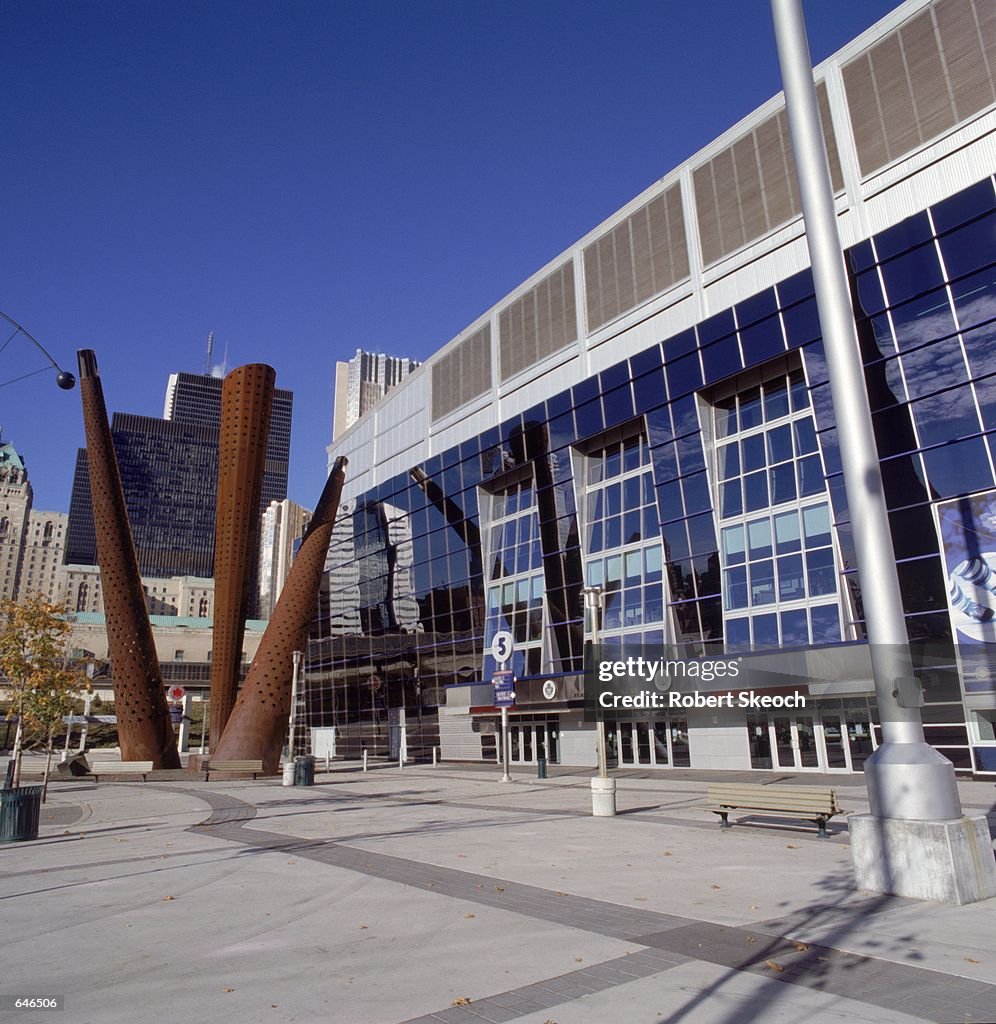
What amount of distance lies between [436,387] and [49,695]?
3471 cm

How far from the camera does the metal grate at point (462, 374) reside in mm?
47062

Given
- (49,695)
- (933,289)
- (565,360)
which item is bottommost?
(49,695)

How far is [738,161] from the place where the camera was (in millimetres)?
33062

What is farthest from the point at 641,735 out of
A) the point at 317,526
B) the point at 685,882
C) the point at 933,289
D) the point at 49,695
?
the point at 685,882

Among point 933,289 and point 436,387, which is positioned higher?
point 436,387

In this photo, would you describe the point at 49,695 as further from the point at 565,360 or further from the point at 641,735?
the point at 565,360

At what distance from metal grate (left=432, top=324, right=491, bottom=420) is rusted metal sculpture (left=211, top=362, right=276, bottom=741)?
14040mm

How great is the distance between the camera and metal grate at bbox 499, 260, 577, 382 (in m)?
41.2

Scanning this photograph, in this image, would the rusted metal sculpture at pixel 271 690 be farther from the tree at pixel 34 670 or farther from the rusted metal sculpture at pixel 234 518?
the tree at pixel 34 670

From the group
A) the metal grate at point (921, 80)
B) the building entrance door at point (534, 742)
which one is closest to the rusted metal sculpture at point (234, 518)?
the building entrance door at point (534, 742)

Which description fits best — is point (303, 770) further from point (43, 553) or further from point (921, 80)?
point (43, 553)

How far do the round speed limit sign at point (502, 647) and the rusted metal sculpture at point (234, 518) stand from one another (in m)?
13.2

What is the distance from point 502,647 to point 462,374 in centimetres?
1785

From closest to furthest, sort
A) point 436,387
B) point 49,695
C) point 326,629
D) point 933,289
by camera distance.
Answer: point 49,695 → point 933,289 → point 436,387 → point 326,629
